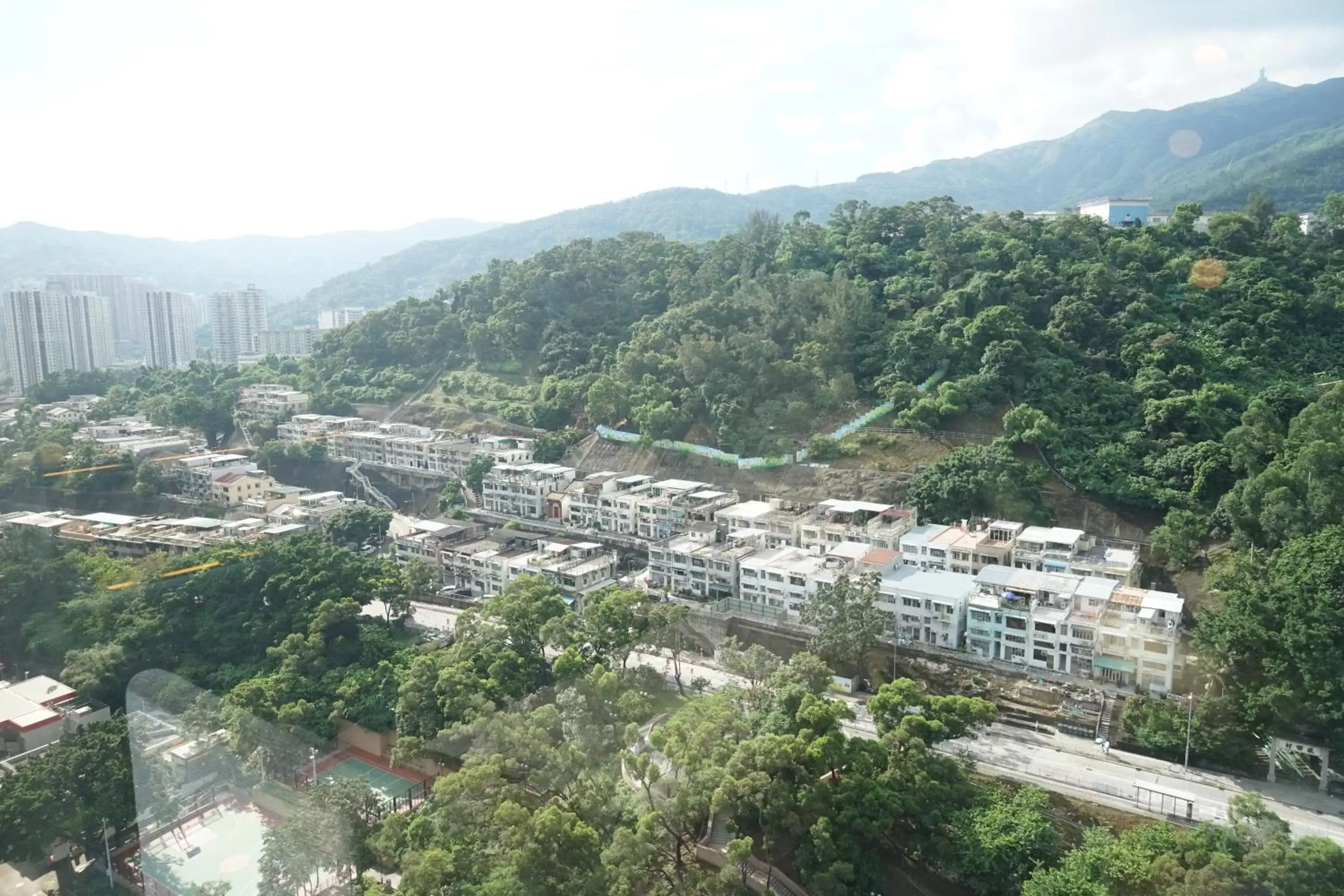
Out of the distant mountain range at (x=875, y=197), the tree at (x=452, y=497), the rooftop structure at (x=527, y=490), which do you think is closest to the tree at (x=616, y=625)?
the rooftop structure at (x=527, y=490)

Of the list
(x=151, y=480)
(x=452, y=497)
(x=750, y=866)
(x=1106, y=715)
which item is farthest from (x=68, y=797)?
(x=151, y=480)

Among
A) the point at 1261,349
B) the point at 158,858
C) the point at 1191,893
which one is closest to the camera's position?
the point at 1191,893

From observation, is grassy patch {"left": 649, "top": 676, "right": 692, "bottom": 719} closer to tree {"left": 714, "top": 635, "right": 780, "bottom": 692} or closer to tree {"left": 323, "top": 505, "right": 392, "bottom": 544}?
tree {"left": 714, "top": 635, "right": 780, "bottom": 692}

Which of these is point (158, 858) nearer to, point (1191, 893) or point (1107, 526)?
point (1191, 893)

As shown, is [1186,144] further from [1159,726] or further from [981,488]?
[1159,726]

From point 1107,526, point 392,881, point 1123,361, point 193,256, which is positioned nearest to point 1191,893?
point 392,881

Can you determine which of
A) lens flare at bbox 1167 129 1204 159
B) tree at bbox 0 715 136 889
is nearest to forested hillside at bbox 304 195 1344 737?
tree at bbox 0 715 136 889

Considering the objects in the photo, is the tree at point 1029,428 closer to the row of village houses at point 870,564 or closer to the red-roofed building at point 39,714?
the row of village houses at point 870,564
